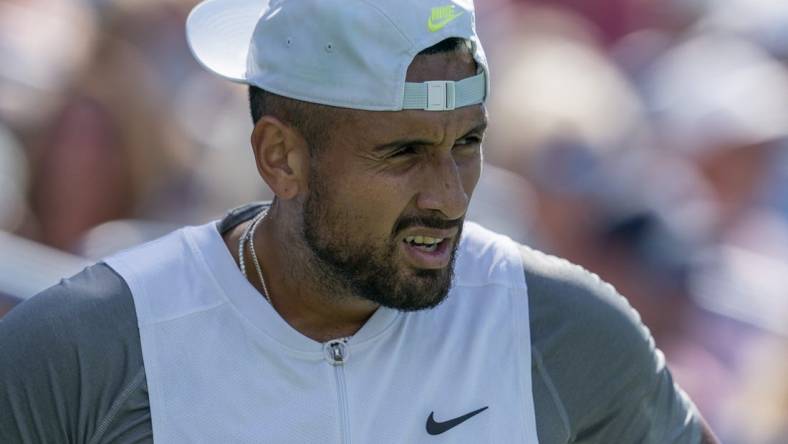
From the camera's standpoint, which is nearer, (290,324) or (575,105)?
(290,324)

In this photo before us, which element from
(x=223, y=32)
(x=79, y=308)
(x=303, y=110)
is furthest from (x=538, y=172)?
(x=79, y=308)

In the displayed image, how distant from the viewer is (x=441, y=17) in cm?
234

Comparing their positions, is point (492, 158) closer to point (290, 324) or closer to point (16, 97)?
point (16, 97)

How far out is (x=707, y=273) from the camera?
14.3 ft

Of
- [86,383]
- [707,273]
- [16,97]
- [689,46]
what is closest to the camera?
[86,383]

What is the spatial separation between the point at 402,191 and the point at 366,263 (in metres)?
0.15

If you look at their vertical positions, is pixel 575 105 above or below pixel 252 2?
below

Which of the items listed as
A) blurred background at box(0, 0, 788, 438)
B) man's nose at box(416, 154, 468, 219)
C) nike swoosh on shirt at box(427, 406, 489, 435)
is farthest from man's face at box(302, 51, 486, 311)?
blurred background at box(0, 0, 788, 438)

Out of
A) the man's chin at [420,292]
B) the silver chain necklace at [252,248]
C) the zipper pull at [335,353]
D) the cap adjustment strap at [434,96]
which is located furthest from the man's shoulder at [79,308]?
the cap adjustment strap at [434,96]

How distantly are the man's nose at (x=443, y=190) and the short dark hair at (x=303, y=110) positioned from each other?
0.66ft

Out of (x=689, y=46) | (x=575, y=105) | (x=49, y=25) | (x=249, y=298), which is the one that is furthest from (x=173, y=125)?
(x=689, y=46)

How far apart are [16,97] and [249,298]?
187 centimetres

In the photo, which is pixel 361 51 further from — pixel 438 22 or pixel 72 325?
pixel 72 325

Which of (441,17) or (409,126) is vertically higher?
(441,17)
